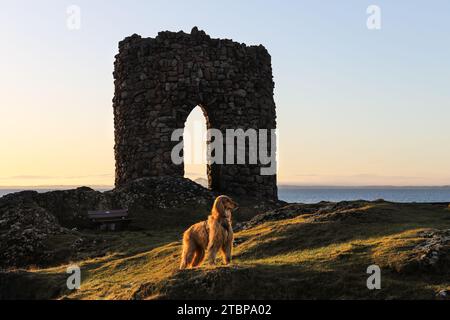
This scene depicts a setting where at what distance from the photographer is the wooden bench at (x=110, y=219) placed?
83.1ft

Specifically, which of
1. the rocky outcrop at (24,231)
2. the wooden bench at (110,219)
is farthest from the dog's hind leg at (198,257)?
the wooden bench at (110,219)

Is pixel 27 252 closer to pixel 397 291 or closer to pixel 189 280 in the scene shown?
pixel 189 280

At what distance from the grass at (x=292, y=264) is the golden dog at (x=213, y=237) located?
0.42 m

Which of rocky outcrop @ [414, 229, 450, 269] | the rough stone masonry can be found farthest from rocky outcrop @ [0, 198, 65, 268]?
rocky outcrop @ [414, 229, 450, 269]

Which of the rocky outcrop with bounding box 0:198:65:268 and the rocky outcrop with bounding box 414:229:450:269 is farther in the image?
the rocky outcrop with bounding box 0:198:65:268

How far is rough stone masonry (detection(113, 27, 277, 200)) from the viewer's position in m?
31.0

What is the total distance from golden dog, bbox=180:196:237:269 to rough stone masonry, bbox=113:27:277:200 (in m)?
17.4

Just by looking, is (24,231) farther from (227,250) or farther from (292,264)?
(292,264)

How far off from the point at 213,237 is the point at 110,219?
13403 mm

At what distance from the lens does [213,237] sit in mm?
12797

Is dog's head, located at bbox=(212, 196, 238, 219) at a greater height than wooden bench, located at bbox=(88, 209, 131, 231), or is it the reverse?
dog's head, located at bbox=(212, 196, 238, 219)

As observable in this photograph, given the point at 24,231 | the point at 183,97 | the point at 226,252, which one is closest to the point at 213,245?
the point at 226,252

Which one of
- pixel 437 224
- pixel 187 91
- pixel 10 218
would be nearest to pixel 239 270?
pixel 437 224

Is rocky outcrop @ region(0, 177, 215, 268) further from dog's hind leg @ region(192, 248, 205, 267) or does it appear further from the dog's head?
the dog's head
